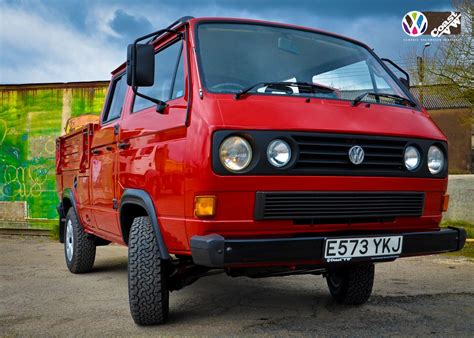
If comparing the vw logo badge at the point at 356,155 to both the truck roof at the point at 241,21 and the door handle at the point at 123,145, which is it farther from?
the door handle at the point at 123,145

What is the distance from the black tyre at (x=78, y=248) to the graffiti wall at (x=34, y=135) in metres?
5.53

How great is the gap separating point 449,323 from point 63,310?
2994mm

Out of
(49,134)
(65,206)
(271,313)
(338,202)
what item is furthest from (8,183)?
(338,202)

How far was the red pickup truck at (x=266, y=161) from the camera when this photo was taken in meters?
3.25

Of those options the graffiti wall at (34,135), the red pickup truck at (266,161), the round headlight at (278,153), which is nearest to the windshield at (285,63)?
the red pickup truck at (266,161)

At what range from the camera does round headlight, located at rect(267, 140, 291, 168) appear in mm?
3295

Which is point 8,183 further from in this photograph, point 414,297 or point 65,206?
point 414,297

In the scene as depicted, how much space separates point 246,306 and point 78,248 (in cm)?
243

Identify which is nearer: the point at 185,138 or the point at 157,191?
the point at 185,138

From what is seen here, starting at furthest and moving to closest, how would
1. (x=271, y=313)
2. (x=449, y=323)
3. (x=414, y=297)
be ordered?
(x=414, y=297) < (x=271, y=313) < (x=449, y=323)

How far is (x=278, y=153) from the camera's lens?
3.31 m

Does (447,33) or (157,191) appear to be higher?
(447,33)

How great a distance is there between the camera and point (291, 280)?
592 centimetres

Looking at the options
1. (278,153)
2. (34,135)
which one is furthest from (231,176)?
(34,135)
